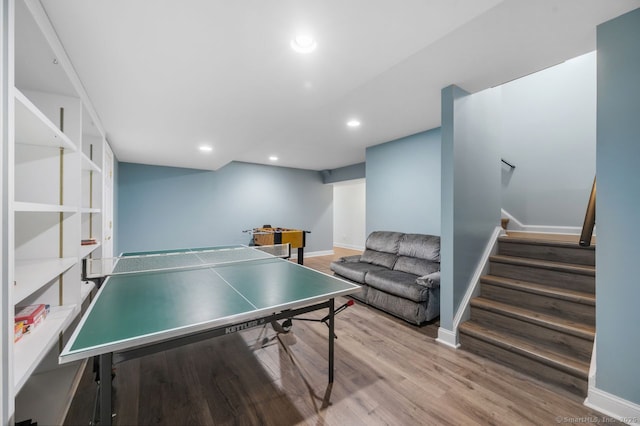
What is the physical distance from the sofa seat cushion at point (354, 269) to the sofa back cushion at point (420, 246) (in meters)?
0.48

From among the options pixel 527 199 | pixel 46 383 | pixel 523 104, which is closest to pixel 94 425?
pixel 46 383

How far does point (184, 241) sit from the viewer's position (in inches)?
231

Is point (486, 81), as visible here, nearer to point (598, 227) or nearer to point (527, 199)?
point (598, 227)

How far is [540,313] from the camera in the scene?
2.26 metres

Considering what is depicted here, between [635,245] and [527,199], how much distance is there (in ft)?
9.53

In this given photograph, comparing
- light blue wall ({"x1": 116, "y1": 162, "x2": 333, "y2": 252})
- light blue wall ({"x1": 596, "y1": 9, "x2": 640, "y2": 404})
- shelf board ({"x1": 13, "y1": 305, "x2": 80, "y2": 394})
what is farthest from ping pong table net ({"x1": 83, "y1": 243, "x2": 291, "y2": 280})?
light blue wall ({"x1": 116, "y1": 162, "x2": 333, "y2": 252})

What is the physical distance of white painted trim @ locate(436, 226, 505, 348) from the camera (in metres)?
2.46

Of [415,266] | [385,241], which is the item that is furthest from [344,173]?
[415,266]

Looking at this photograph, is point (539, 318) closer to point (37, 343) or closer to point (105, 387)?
point (105, 387)

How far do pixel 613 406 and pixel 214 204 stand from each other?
264 inches

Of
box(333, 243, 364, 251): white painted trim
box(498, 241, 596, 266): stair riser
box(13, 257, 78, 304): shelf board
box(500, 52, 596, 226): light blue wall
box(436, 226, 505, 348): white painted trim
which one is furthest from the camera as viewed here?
box(333, 243, 364, 251): white painted trim

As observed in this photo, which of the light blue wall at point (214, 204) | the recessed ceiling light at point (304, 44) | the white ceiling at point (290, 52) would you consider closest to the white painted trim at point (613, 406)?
the white ceiling at point (290, 52)

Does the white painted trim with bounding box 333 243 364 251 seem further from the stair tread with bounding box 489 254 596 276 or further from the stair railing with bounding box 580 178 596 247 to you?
the stair railing with bounding box 580 178 596 247

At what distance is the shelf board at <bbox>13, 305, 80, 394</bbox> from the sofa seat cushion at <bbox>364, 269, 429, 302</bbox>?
9.97 feet
